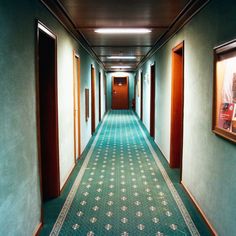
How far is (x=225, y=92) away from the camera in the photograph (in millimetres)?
2445

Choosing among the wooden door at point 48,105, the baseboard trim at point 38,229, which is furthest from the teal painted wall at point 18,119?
the wooden door at point 48,105

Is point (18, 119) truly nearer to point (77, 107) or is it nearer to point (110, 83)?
point (77, 107)

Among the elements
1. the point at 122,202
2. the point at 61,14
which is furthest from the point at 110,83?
the point at 122,202

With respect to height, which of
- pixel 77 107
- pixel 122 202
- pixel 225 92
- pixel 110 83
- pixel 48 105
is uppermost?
pixel 110 83

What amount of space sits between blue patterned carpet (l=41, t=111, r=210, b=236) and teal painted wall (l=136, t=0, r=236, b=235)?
0.31 metres

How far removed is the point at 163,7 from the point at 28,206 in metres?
2.90

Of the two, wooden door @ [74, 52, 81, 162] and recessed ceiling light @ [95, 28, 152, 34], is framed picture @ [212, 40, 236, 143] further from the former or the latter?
→ wooden door @ [74, 52, 81, 162]

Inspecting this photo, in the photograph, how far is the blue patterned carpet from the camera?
115 inches

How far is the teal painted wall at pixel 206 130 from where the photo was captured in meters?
2.37

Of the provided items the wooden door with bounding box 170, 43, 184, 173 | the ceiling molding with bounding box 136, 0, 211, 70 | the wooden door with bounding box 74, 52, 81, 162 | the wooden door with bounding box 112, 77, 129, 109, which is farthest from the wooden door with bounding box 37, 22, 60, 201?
the wooden door with bounding box 112, 77, 129, 109

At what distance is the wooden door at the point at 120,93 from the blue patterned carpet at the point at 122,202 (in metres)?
12.1

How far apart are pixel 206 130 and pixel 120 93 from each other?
14.9 metres

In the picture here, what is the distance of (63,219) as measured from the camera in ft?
10.2

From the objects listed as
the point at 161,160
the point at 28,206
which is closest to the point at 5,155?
the point at 28,206
